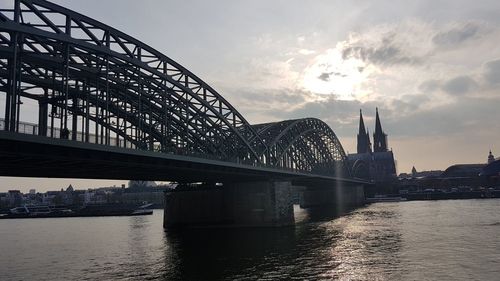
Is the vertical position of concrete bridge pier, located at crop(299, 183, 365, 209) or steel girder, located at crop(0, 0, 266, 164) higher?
steel girder, located at crop(0, 0, 266, 164)

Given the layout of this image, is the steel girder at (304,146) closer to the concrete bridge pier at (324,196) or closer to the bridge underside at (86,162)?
the concrete bridge pier at (324,196)

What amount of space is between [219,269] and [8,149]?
18.9 m

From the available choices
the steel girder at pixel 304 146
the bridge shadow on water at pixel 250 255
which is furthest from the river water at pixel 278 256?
the steel girder at pixel 304 146

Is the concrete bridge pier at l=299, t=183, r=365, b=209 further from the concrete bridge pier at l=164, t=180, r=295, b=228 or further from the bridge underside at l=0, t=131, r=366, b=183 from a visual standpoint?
the bridge underside at l=0, t=131, r=366, b=183

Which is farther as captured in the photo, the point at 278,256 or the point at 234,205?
the point at 234,205

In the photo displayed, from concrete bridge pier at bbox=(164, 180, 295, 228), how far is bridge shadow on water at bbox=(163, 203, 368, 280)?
457 cm

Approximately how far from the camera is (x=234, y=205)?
2844 inches

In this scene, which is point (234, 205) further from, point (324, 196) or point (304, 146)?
point (324, 196)

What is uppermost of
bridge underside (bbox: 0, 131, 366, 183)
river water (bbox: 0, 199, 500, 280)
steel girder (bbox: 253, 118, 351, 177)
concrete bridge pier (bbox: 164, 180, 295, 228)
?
steel girder (bbox: 253, 118, 351, 177)

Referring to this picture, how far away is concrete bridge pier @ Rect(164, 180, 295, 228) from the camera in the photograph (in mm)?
70375

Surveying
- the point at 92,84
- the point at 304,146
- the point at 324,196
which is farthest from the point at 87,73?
the point at 324,196

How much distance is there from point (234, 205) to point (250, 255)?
29.9 meters

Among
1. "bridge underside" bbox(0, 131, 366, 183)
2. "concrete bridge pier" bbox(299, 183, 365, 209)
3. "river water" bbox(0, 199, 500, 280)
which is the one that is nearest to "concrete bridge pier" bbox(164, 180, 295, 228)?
"bridge underside" bbox(0, 131, 366, 183)

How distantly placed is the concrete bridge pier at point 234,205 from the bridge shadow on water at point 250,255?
180 inches
